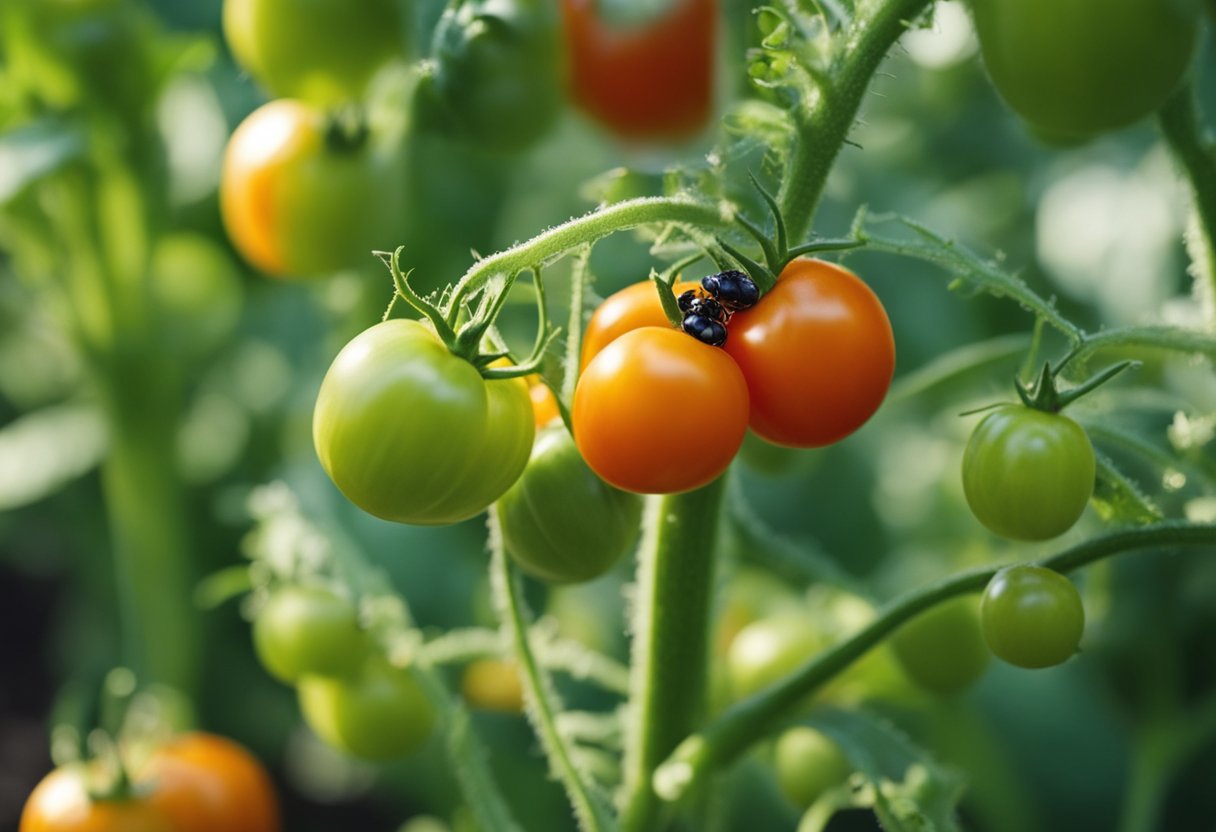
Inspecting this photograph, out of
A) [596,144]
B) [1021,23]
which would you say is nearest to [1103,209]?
[596,144]

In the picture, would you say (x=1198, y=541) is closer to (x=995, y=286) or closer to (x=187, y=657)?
(x=995, y=286)

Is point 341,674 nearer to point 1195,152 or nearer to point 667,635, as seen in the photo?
point 667,635

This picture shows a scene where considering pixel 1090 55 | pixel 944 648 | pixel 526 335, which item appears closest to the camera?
pixel 1090 55

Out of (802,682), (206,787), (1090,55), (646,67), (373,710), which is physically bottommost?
(206,787)

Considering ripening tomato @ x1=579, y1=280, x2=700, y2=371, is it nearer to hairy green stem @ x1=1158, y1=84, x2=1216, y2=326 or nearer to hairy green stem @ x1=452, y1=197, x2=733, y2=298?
hairy green stem @ x1=452, y1=197, x2=733, y2=298

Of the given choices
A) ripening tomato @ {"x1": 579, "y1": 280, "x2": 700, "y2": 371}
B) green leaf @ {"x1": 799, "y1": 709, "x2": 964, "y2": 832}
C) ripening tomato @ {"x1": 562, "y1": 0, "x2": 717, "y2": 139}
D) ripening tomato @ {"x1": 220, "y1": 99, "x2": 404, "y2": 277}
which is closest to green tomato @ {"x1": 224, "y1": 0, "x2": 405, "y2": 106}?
ripening tomato @ {"x1": 220, "y1": 99, "x2": 404, "y2": 277}

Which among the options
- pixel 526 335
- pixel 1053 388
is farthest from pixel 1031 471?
pixel 526 335

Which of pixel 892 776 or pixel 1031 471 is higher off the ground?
pixel 1031 471
